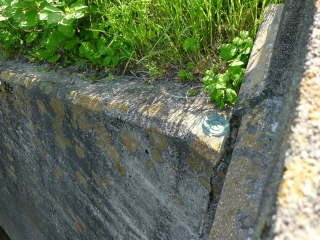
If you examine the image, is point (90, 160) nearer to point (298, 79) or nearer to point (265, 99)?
point (265, 99)

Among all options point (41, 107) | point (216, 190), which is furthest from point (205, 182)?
point (41, 107)

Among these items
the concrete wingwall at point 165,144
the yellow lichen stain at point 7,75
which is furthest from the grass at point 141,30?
the yellow lichen stain at point 7,75

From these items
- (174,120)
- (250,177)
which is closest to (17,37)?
(174,120)

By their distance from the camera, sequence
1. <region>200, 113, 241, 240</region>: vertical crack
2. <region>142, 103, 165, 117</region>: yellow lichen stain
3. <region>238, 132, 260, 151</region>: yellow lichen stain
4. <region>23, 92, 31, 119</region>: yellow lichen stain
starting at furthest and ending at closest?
<region>23, 92, 31, 119</region>: yellow lichen stain → <region>142, 103, 165, 117</region>: yellow lichen stain → <region>200, 113, 241, 240</region>: vertical crack → <region>238, 132, 260, 151</region>: yellow lichen stain

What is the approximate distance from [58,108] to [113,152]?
486mm

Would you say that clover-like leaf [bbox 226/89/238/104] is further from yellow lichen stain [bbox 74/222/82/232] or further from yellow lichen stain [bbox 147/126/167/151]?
yellow lichen stain [bbox 74/222/82/232]

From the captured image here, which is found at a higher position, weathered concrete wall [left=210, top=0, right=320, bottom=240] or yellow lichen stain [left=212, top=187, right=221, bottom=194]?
weathered concrete wall [left=210, top=0, right=320, bottom=240]

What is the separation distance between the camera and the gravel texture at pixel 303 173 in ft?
2.04

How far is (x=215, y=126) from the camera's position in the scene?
1.41m

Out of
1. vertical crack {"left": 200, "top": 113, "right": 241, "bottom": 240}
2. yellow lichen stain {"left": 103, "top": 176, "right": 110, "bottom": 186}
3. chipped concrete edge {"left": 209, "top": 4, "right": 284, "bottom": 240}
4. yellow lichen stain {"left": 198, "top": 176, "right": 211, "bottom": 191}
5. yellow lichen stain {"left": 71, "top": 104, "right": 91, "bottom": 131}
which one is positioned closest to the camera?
chipped concrete edge {"left": 209, "top": 4, "right": 284, "bottom": 240}

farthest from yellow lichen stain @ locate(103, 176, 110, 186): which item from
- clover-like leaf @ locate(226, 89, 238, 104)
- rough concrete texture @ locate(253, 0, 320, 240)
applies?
rough concrete texture @ locate(253, 0, 320, 240)

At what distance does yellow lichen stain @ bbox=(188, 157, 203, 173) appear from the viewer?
1.43m

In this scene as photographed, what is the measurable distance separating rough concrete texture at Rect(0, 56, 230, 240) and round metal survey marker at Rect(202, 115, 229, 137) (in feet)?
0.07

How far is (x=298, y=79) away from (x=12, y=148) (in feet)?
9.68
